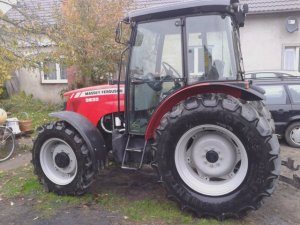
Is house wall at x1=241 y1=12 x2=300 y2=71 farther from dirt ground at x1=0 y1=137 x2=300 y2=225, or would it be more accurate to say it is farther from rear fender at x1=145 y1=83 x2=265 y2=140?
rear fender at x1=145 y1=83 x2=265 y2=140

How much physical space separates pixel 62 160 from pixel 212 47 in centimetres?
236

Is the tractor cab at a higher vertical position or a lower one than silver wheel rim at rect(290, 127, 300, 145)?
higher

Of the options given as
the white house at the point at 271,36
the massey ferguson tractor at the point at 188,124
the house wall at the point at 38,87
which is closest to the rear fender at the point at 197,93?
the massey ferguson tractor at the point at 188,124

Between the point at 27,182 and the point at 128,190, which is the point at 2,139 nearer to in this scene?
the point at 27,182

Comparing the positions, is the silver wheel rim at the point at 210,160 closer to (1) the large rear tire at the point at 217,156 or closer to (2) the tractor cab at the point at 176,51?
(1) the large rear tire at the point at 217,156

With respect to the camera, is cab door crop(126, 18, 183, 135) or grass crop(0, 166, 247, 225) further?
cab door crop(126, 18, 183, 135)

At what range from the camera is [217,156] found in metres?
4.04

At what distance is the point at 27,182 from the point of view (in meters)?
5.41

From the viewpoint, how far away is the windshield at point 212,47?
407 cm

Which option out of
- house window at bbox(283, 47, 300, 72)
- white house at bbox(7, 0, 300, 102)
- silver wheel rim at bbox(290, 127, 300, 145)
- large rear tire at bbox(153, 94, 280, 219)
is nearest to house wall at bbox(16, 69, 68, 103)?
white house at bbox(7, 0, 300, 102)

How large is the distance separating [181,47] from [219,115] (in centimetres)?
94

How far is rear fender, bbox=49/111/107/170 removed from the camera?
15.0ft

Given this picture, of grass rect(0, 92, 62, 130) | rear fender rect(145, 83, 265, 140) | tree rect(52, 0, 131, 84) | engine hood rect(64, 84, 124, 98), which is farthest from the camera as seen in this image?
grass rect(0, 92, 62, 130)

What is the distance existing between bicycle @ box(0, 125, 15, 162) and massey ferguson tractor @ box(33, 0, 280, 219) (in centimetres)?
272
